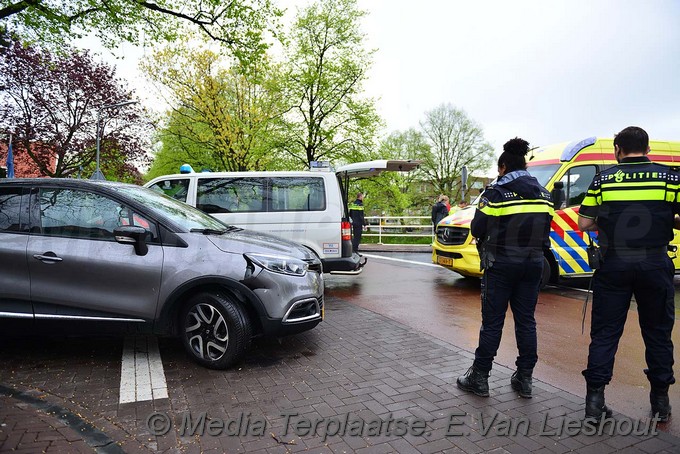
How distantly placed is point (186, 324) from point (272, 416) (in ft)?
4.38

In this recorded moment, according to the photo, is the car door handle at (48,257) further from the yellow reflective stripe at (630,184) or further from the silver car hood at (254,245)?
the yellow reflective stripe at (630,184)

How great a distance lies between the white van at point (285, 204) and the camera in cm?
707

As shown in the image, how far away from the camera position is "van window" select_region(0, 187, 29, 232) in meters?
4.01

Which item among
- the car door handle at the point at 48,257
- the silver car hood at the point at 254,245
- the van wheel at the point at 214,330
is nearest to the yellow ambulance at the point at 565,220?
the silver car hood at the point at 254,245

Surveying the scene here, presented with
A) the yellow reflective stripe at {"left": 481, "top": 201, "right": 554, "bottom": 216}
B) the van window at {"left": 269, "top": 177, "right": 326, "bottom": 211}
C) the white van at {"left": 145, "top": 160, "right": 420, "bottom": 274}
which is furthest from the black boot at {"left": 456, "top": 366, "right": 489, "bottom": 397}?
the van window at {"left": 269, "top": 177, "right": 326, "bottom": 211}

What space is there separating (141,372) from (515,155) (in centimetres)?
360

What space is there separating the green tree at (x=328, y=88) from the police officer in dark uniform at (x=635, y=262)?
1993 cm

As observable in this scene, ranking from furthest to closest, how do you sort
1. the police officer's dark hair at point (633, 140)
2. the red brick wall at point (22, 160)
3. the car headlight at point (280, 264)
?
the red brick wall at point (22, 160) < the car headlight at point (280, 264) < the police officer's dark hair at point (633, 140)

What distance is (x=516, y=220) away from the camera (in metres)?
3.23

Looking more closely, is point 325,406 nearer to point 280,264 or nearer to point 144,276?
point 280,264

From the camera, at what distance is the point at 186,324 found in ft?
12.6

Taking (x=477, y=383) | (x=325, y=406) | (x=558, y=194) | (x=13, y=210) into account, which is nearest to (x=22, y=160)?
(x=13, y=210)

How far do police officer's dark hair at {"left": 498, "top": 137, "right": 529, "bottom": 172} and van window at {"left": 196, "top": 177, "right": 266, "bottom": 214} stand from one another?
4584 mm

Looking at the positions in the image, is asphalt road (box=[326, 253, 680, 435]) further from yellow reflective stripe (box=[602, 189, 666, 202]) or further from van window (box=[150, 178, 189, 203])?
van window (box=[150, 178, 189, 203])
